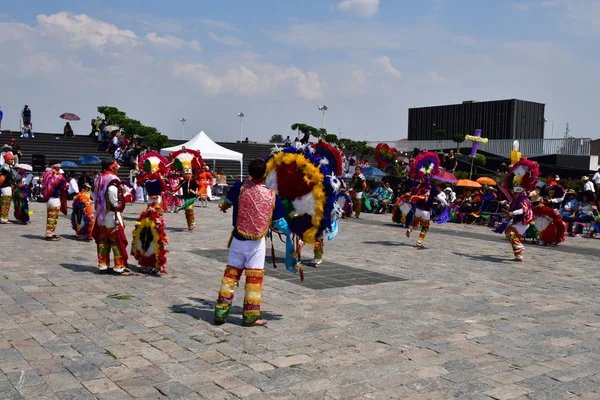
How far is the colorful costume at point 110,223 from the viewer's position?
884 cm

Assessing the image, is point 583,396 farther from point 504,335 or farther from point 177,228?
point 177,228

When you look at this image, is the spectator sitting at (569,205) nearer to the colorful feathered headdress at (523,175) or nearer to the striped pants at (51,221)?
the colorful feathered headdress at (523,175)

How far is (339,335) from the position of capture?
6.21 metres

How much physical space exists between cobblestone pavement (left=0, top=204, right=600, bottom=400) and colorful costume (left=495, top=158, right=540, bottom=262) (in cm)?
100

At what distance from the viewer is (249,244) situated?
6.49 meters

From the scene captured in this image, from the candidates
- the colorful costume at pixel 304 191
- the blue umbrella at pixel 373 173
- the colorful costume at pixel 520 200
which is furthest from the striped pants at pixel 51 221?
the blue umbrella at pixel 373 173

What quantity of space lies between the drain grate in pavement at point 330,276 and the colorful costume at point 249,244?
7.48 feet

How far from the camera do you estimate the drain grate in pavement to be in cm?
898

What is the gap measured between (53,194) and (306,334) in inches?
328

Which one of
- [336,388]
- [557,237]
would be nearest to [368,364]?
[336,388]

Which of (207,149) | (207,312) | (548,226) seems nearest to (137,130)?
(207,149)

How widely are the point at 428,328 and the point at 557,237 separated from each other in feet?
32.2

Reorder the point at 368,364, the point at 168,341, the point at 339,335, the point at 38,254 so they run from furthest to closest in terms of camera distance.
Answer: the point at 38,254 → the point at 339,335 → the point at 168,341 → the point at 368,364

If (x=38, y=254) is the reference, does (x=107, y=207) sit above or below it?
above
